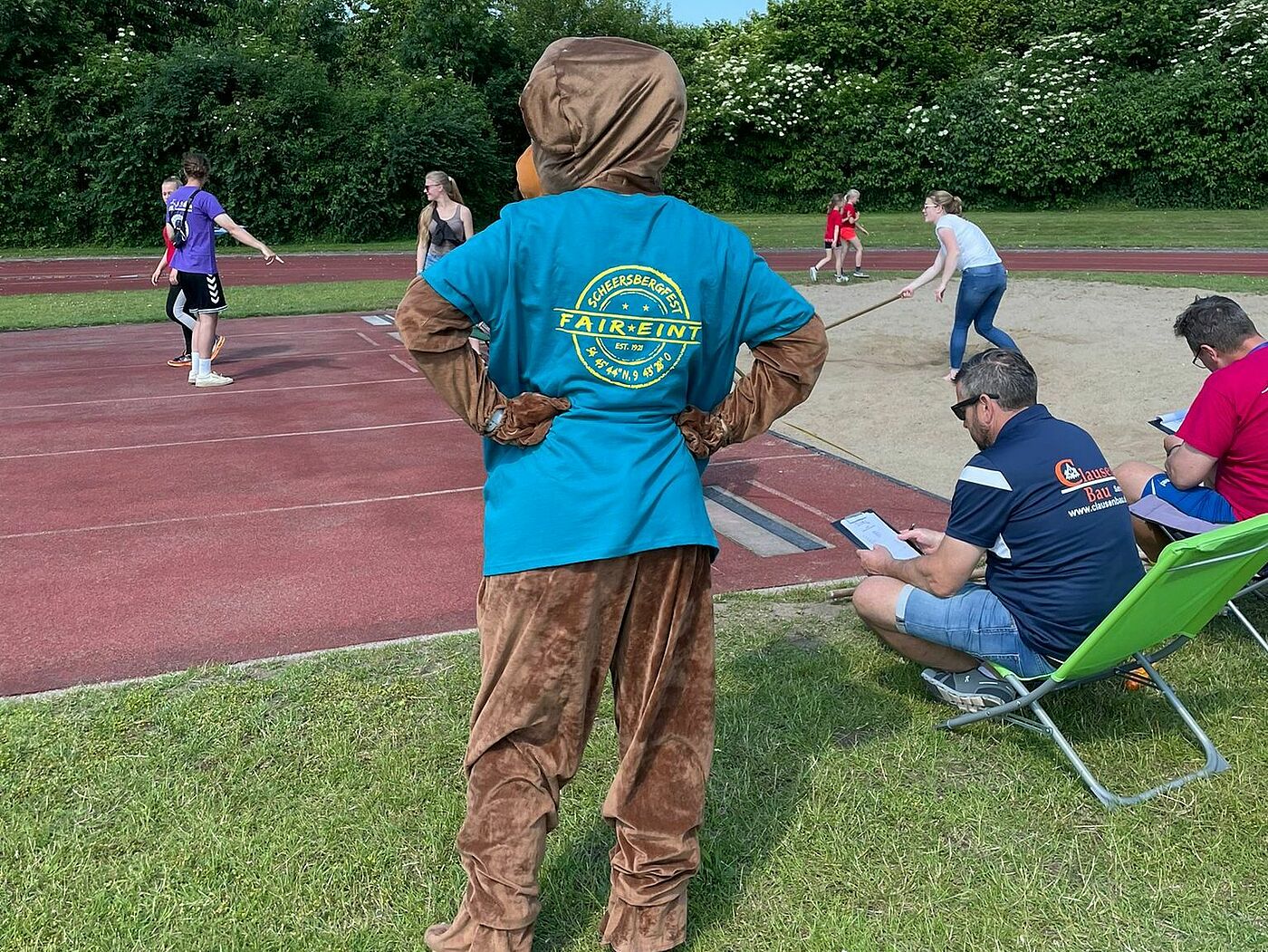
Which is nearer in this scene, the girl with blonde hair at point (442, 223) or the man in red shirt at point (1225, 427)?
the man in red shirt at point (1225, 427)

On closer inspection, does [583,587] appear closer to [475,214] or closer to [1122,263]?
[1122,263]

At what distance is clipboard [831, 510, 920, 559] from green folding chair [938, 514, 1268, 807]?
0.71 metres

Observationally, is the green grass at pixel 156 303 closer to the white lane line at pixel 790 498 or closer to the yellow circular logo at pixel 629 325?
the white lane line at pixel 790 498

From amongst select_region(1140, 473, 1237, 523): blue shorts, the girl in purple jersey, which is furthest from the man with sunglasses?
the girl in purple jersey

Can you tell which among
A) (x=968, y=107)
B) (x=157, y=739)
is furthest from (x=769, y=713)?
(x=968, y=107)

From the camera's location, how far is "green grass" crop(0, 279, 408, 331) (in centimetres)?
1517

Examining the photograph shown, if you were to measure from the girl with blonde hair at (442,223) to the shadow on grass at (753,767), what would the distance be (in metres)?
5.33

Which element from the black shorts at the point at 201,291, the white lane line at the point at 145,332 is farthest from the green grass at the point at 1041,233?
the black shorts at the point at 201,291

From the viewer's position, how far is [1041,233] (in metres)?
26.9

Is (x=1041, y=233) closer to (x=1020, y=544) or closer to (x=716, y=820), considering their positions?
(x=1020, y=544)

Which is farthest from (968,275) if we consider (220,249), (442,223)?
(220,249)

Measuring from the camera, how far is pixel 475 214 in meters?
31.7

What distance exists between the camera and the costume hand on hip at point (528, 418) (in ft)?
7.72

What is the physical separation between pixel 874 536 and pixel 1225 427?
1.52 m
